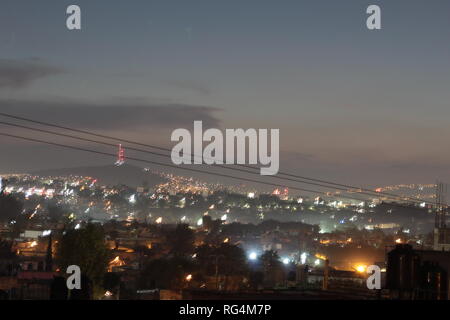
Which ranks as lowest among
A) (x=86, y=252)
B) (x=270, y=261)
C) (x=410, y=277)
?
(x=270, y=261)

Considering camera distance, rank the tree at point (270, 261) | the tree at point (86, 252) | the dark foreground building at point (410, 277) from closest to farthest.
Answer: the dark foreground building at point (410, 277) → the tree at point (86, 252) → the tree at point (270, 261)

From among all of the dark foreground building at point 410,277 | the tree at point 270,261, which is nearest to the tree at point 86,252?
the tree at point 270,261

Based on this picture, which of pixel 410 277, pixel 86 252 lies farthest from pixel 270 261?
pixel 410 277

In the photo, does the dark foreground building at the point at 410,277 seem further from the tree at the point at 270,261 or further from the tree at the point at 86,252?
the tree at the point at 270,261

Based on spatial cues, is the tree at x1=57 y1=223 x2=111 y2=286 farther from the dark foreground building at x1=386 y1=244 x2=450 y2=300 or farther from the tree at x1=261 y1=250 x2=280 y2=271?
the dark foreground building at x1=386 y1=244 x2=450 y2=300

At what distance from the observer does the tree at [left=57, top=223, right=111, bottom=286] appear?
36875 mm

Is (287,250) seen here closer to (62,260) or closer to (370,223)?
(62,260)

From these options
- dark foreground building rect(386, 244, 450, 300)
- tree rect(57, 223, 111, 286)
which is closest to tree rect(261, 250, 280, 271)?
tree rect(57, 223, 111, 286)

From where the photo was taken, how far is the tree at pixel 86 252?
36.9 m

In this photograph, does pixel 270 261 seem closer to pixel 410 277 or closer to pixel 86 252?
pixel 86 252

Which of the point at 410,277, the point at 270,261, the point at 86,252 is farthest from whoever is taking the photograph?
the point at 270,261

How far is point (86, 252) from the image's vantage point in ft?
124
